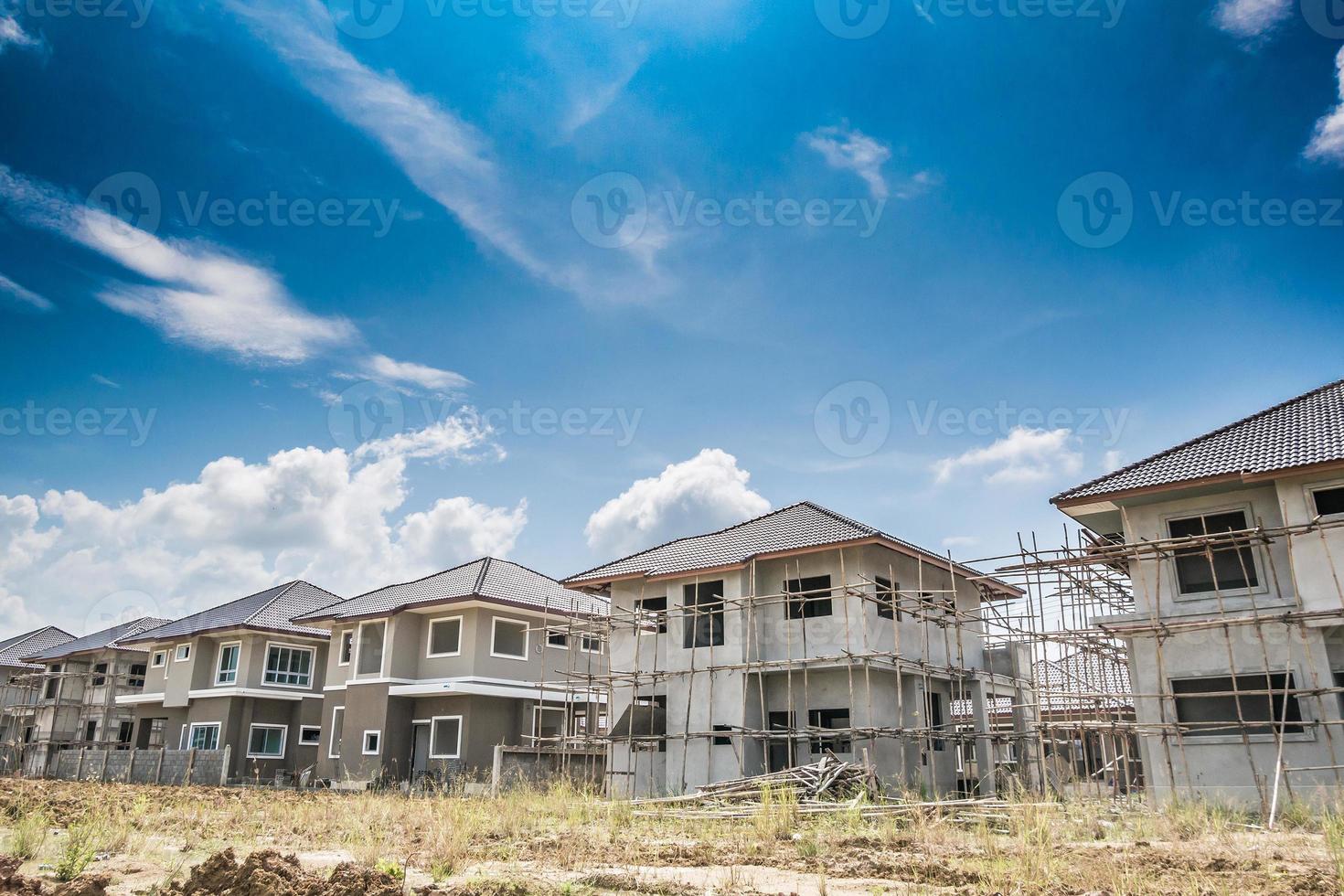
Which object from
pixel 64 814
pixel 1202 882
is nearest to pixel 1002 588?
pixel 1202 882

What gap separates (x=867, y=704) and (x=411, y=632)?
15639 millimetres

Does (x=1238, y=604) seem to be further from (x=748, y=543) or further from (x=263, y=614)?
(x=263, y=614)

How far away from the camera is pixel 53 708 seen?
146ft

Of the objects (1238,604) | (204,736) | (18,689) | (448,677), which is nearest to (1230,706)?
(1238,604)

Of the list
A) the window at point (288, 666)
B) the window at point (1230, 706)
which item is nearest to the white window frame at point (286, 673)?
the window at point (288, 666)

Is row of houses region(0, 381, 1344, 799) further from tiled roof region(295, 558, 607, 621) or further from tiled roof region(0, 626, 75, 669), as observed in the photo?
tiled roof region(0, 626, 75, 669)

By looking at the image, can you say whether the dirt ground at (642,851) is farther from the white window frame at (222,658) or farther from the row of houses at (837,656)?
the white window frame at (222,658)

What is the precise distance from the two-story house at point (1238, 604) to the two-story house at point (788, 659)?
4.20m

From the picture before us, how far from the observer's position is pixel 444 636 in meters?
30.2

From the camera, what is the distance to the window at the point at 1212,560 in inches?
691

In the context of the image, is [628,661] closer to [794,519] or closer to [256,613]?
[794,519]

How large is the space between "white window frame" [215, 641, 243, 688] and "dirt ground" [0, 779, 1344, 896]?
19282mm

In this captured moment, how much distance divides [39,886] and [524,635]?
75.0ft

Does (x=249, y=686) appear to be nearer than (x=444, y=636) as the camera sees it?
No
